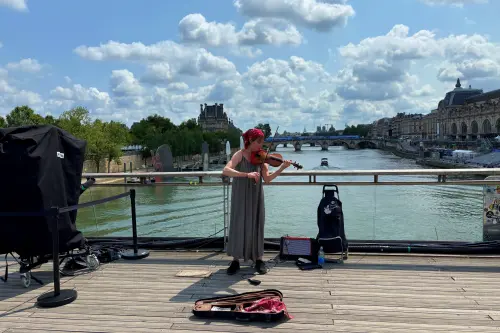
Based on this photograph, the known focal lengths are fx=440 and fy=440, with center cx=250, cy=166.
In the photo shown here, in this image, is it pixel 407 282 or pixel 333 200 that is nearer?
pixel 407 282

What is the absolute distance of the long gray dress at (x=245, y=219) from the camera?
503cm

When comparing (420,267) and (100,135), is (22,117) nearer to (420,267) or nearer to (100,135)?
(100,135)

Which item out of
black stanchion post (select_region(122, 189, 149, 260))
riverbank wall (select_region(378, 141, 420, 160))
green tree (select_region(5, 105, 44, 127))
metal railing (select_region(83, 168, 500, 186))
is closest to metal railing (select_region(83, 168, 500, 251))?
metal railing (select_region(83, 168, 500, 186))

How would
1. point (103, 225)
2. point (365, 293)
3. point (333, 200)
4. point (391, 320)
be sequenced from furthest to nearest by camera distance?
1. point (103, 225)
2. point (333, 200)
3. point (365, 293)
4. point (391, 320)

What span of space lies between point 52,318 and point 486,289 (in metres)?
4.08

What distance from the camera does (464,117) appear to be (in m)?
147

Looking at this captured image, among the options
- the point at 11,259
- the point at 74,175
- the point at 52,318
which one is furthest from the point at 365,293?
the point at 11,259

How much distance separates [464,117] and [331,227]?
15936 centimetres

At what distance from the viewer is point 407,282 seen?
4.60m

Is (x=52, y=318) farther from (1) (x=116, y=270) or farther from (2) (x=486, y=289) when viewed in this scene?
(2) (x=486, y=289)

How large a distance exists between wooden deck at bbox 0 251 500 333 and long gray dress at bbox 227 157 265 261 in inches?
10.9

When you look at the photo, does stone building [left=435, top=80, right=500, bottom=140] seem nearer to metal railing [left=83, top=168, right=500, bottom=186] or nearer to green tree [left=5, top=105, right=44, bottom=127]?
green tree [left=5, top=105, right=44, bottom=127]

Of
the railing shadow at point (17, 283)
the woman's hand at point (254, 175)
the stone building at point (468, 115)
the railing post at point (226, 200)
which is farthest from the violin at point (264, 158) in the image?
the stone building at point (468, 115)

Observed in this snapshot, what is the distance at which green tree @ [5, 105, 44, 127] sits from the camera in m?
63.8
